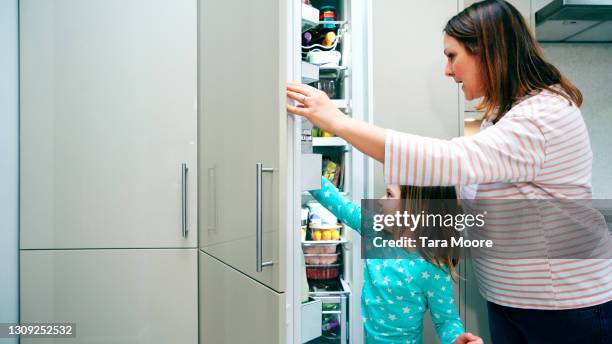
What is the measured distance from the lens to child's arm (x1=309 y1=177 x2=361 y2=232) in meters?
1.43

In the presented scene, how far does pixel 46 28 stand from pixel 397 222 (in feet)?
4.43

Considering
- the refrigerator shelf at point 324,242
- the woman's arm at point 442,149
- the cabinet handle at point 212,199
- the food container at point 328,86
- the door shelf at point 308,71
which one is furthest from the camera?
the food container at point 328,86

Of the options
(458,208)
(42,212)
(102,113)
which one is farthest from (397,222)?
(42,212)

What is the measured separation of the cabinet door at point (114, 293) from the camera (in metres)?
1.46

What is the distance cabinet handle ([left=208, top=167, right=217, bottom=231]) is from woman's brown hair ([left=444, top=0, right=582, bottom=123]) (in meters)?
0.82

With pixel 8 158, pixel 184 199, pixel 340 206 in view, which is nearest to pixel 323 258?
pixel 340 206

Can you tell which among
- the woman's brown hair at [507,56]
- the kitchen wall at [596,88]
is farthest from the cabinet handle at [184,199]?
the kitchen wall at [596,88]

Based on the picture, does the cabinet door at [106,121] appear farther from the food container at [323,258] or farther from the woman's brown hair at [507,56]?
the woman's brown hair at [507,56]

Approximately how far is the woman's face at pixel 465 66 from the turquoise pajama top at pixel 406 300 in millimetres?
543

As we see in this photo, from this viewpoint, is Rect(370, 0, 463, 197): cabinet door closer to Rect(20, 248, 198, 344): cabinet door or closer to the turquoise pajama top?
the turquoise pajama top

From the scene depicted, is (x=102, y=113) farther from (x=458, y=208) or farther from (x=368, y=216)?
(x=458, y=208)

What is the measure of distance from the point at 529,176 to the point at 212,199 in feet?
2.91

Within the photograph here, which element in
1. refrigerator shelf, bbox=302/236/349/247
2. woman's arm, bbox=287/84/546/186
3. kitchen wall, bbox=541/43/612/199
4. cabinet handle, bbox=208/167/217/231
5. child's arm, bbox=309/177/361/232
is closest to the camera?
woman's arm, bbox=287/84/546/186

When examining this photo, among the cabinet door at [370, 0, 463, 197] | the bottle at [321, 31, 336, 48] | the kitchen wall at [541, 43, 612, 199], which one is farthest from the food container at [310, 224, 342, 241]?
the kitchen wall at [541, 43, 612, 199]
